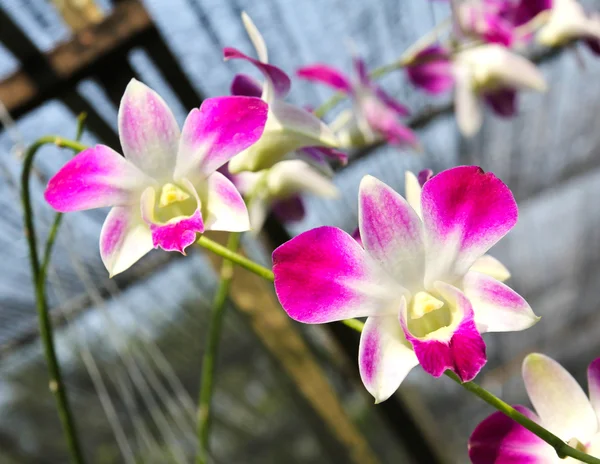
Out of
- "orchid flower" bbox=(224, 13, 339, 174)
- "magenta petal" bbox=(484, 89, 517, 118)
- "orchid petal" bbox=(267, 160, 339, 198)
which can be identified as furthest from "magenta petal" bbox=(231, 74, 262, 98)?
"magenta petal" bbox=(484, 89, 517, 118)

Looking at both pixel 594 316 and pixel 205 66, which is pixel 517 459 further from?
pixel 594 316

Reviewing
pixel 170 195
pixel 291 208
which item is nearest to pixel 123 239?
pixel 170 195

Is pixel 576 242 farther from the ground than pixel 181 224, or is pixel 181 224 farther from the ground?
pixel 181 224

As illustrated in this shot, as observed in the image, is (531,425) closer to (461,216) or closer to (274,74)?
(461,216)

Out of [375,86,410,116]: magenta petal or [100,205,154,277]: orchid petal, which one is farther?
[375,86,410,116]: magenta petal

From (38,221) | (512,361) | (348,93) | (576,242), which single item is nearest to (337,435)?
(38,221)

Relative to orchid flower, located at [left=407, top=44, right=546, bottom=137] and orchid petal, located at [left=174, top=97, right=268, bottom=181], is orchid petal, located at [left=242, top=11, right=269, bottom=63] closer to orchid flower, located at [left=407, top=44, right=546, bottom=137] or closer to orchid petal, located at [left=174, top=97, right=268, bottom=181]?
orchid petal, located at [left=174, top=97, right=268, bottom=181]
